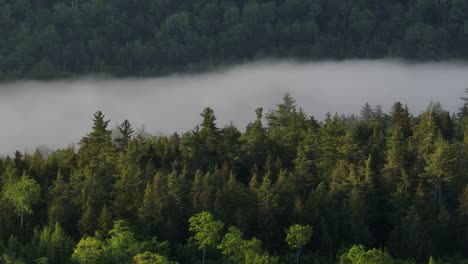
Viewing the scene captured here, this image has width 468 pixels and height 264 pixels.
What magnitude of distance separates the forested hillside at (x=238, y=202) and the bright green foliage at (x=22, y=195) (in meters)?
0.12

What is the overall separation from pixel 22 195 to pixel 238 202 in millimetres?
21597

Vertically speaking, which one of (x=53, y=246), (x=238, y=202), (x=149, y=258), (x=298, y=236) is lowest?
(x=53, y=246)

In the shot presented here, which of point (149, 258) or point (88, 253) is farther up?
point (149, 258)

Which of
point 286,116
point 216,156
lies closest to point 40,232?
point 216,156

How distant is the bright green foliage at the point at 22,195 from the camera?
A: 360 feet

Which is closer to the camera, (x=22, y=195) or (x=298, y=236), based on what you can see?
(x=298, y=236)

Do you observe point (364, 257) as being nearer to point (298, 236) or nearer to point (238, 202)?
point (298, 236)

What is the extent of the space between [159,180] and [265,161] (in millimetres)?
16892

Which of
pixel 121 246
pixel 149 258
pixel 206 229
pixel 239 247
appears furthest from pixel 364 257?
pixel 121 246

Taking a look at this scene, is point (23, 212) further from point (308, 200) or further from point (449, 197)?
point (449, 197)

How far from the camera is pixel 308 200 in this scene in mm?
110812

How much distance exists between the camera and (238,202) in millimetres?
109938

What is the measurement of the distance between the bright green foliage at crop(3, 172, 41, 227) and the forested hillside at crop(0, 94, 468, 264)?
12 centimetres

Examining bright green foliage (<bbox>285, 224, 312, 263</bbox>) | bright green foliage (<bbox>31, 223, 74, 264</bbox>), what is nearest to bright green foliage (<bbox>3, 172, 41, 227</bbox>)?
bright green foliage (<bbox>31, 223, 74, 264</bbox>)
